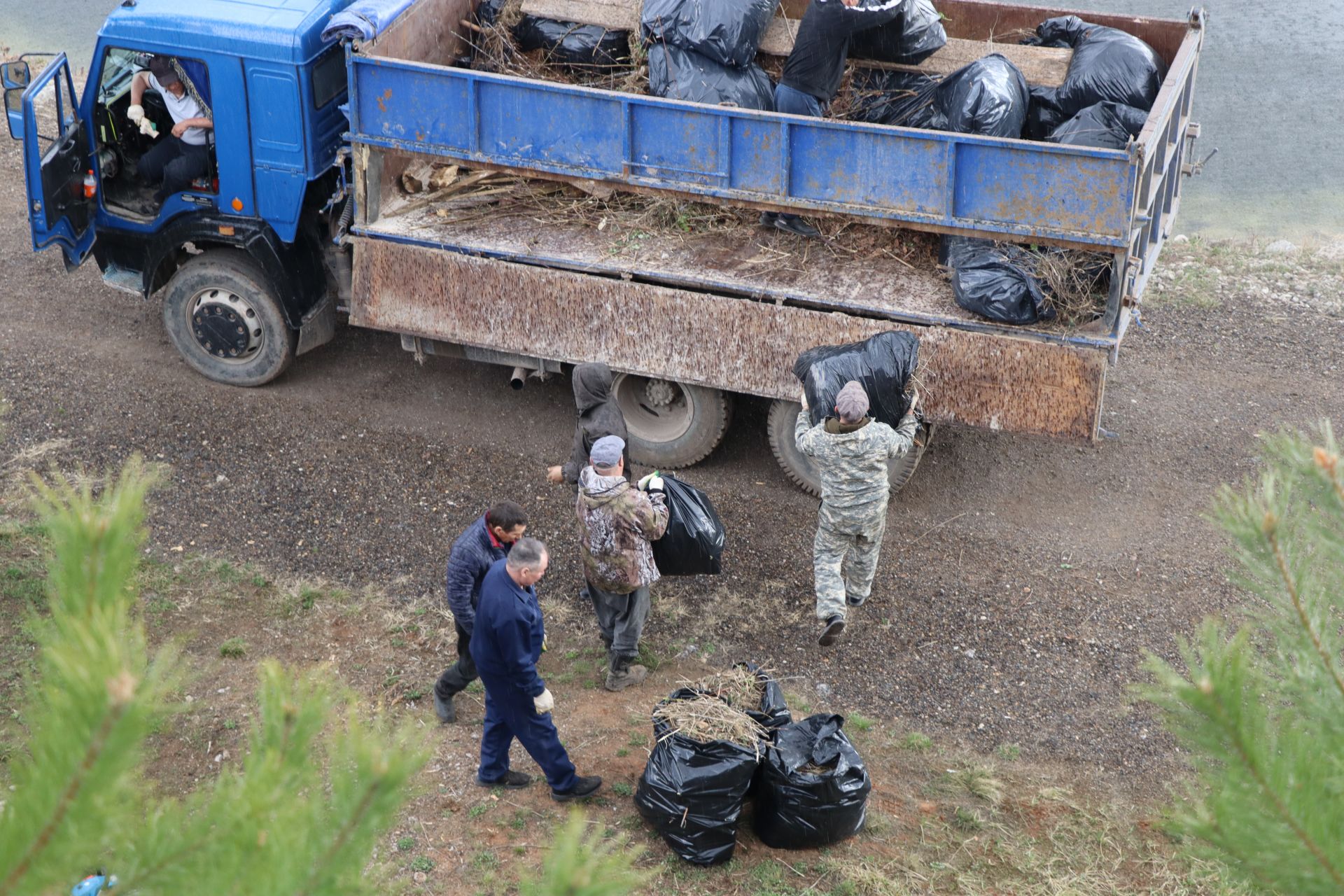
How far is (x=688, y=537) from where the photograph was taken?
575 centimetres

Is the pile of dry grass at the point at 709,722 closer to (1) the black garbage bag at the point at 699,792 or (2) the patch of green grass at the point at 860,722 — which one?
(1) the black garbage bag at the point at 699,792

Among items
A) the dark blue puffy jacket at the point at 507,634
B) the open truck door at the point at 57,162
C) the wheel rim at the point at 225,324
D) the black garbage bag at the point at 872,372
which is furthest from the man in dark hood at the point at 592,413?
the open truck door at the point at 57,162

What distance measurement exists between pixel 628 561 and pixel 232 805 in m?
3.64

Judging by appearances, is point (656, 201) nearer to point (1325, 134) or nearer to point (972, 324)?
point (972, 324)

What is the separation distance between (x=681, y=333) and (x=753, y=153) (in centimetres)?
102

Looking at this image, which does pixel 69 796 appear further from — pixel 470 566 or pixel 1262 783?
pixel 470 566

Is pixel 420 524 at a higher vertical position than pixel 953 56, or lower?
lower

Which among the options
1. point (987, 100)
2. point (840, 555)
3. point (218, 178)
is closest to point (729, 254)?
point (987, 100)

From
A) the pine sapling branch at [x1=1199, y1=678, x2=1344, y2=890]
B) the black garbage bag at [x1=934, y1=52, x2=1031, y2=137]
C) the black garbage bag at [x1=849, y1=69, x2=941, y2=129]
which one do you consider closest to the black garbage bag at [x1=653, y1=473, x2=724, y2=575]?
the black garbage bag at [x1=934, y1=52, x2=1031, y2=137]

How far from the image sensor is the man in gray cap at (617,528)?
5.36 m

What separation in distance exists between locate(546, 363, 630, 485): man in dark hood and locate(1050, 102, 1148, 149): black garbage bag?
113 inches

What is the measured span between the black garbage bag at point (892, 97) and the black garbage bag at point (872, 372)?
170 centimetres

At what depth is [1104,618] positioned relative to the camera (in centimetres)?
622

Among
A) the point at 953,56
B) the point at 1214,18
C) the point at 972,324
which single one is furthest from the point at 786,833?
the point at 1214,18
